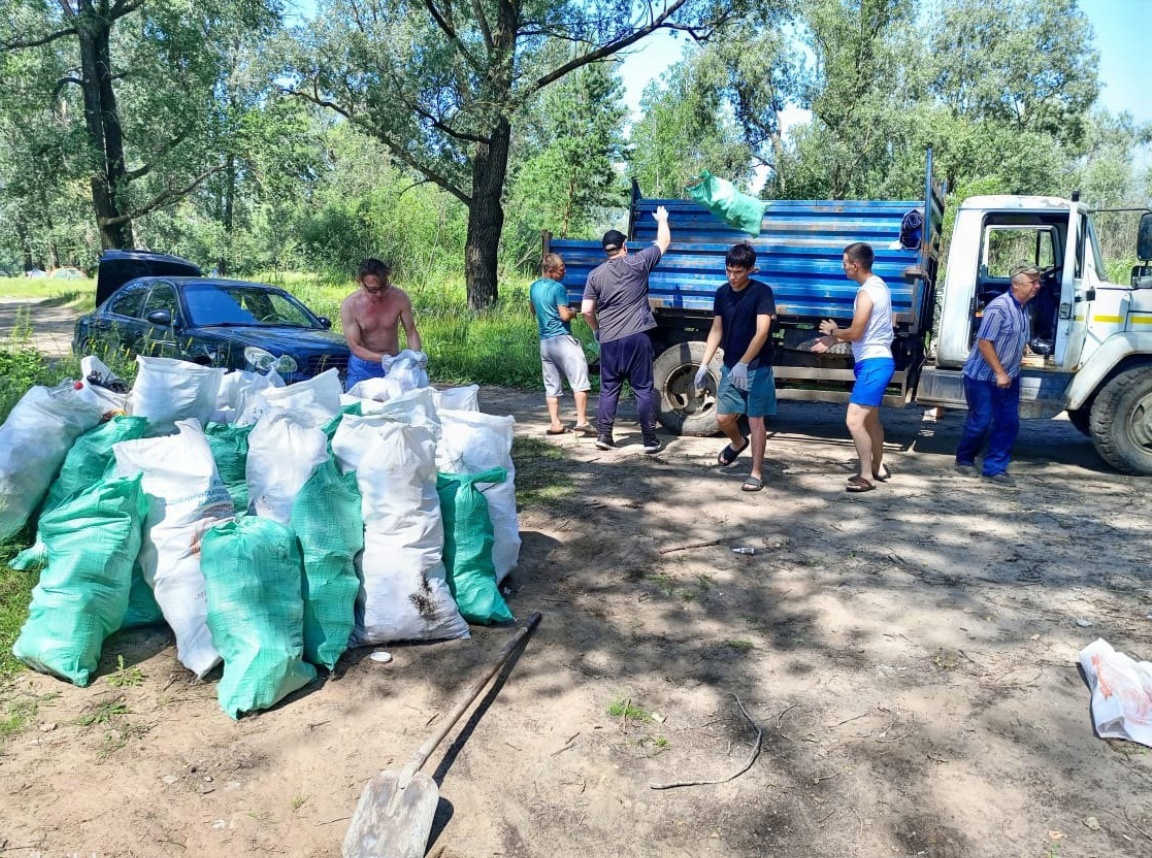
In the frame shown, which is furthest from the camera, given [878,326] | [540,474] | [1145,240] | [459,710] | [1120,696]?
[540,474]

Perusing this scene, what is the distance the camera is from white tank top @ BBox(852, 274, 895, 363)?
19.6 feet

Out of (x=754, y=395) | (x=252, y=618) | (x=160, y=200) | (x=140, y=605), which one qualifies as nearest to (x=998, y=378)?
(x=754, y=395)

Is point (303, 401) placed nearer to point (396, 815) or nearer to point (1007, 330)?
point (396, 815)

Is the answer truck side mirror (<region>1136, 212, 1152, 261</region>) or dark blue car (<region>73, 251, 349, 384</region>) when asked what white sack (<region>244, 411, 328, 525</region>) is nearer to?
dark blue car (<region>73, 251, 349, 384</region>)

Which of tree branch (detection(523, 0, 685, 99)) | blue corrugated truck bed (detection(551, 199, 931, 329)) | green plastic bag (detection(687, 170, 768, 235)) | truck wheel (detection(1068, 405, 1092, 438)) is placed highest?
tree branch (detection(523, 0, 685, 99))

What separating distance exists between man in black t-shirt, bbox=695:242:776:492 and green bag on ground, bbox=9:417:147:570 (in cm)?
400

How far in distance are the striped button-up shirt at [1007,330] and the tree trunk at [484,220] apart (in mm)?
11343

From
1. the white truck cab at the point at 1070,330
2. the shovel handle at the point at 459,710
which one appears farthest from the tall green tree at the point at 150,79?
the shovel handle at the point at 459,710

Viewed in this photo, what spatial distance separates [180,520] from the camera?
3.45m

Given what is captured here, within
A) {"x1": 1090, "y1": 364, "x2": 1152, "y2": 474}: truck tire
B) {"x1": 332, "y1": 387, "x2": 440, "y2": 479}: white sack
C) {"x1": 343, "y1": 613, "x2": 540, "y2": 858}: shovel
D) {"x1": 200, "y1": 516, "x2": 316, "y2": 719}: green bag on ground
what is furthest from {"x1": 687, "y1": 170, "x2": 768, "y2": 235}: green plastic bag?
{"x1": 343, "y1": 613, "x2": 540, "y2": 858}: shovel

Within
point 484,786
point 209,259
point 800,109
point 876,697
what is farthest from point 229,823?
point 209,259

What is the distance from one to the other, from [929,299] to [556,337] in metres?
3.42

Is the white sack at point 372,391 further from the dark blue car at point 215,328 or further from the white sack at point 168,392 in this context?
the dark blue car at point 215,328

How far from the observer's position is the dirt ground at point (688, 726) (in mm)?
2561
